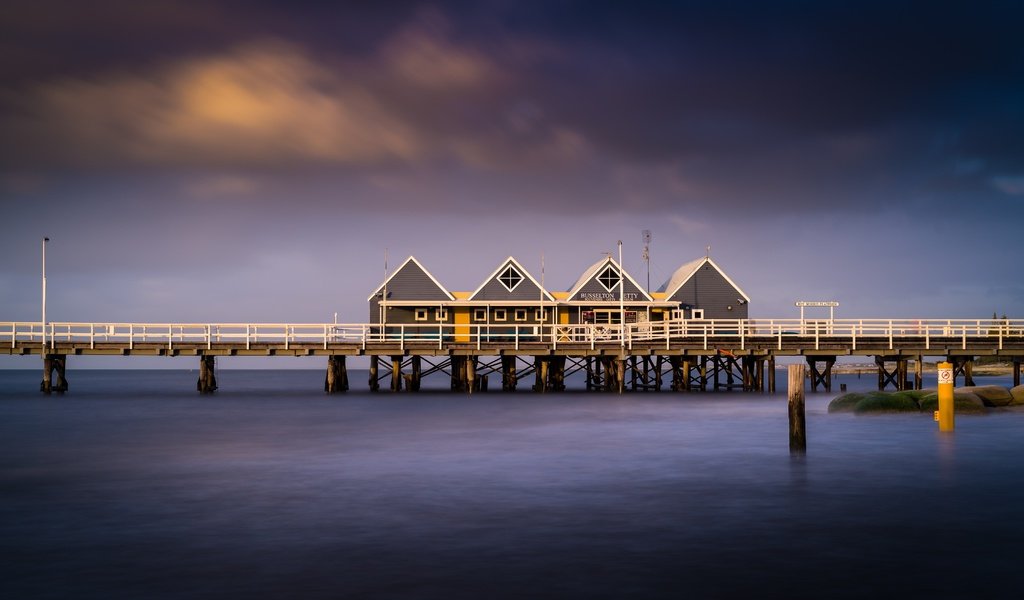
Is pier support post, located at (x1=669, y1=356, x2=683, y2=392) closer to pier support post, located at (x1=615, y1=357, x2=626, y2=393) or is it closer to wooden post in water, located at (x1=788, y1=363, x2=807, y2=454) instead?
pier support post, located at (x1=615, y1=357, x2=626, y2=393)

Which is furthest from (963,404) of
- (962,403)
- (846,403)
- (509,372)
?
(509,372)

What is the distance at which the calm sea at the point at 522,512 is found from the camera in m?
13.2

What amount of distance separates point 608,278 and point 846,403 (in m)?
29.9

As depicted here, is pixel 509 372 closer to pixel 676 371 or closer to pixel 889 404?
pixel 676 371

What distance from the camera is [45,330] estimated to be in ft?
192

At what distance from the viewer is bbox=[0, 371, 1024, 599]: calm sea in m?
13.2

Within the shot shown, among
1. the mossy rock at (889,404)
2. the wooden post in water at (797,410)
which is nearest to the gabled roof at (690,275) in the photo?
the mossy rock at (889,404)

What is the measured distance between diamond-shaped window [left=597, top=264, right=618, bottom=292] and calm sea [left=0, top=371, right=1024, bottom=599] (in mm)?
32469

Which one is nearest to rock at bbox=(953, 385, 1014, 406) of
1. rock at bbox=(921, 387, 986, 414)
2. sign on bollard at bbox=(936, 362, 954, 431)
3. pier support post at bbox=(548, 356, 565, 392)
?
rock at bbox=(921, 387, 986, 414)

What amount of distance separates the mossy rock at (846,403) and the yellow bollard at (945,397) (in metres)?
8.34

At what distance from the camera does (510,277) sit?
6700cm

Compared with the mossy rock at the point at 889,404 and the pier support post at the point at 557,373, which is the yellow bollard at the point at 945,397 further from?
the pier support post at the point at 557,373

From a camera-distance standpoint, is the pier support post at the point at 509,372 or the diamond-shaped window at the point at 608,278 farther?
the diamond-shaped window at the point at 608,278

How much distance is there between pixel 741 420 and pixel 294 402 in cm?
2881
